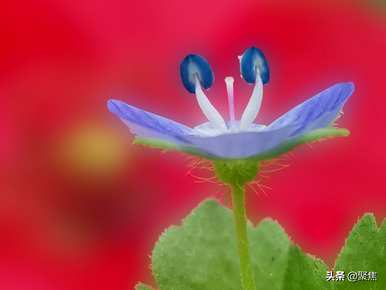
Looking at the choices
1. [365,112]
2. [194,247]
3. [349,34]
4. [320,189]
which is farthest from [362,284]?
[349,34]

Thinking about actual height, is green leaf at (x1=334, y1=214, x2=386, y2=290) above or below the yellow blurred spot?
below

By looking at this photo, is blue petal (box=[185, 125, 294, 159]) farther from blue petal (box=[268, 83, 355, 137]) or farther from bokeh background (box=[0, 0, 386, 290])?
bokeh background (box=[0, 0, 386, 290])

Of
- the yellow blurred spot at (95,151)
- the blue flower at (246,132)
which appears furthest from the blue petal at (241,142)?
the yellow blurred spot at (95,151)

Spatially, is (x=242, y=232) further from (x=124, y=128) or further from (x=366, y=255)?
(x=124, y=128)

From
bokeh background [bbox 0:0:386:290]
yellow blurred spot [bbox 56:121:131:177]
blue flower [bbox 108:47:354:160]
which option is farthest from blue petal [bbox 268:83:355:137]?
yellow blurred spot [bbox 56:121:131:177]

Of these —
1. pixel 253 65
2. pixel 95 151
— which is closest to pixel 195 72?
pixel 253 65

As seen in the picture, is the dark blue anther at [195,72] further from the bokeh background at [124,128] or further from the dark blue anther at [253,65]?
the bokeh background at [124,128]
